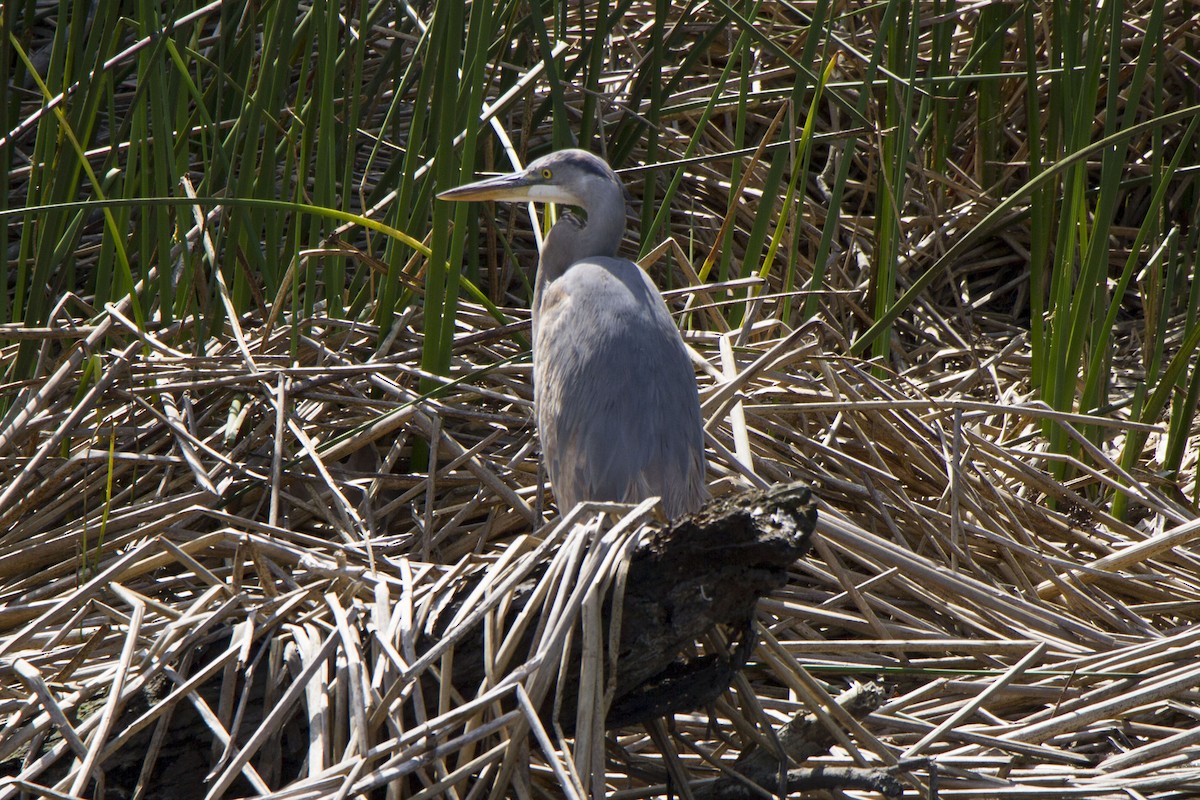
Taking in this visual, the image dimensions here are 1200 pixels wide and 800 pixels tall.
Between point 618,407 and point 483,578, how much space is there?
2.63 feet

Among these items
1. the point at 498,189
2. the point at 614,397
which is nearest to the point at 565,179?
the point at 498,189

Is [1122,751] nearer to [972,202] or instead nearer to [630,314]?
[630,314]

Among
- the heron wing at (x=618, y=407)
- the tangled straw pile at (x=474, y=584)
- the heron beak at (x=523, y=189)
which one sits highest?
the heron beak at (x=523, y=189)

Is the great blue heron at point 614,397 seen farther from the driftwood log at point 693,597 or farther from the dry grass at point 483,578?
the driftwood log at point 693,597

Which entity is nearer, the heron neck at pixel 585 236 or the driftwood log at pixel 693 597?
the driftwood log at pixel 693 597

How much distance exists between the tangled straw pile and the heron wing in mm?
152

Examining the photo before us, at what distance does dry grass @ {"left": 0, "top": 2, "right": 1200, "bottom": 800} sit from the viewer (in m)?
1.76

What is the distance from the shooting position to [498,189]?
297 centimetres

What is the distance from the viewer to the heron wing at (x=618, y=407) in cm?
253

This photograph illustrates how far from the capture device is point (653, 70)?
3.41 m

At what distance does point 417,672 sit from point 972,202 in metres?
3.58

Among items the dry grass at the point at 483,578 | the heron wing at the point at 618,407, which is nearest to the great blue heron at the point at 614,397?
the heron wing at the point at 618,407

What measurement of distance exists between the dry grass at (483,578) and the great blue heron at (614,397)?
14 cm

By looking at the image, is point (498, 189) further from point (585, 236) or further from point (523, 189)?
point (585, 236)
